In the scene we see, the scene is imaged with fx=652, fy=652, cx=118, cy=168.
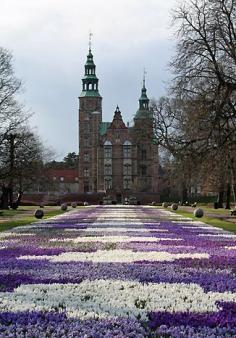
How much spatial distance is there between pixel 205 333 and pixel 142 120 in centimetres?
Result: 6749

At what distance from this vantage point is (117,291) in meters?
11.1

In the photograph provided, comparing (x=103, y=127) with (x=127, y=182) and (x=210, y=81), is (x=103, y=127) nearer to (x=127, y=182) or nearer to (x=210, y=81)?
(x=127, y=182)

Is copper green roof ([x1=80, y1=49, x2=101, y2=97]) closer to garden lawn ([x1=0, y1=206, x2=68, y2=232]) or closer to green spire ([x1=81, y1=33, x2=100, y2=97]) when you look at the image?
green spire ([x1=81, y1=33, x2=100, y2=97])

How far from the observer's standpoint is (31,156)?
59.6 m

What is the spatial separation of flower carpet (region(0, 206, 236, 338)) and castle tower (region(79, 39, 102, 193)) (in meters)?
133

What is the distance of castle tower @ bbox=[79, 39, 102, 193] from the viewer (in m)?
153

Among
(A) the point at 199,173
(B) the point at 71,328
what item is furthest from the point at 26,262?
(A) the point at 199,173

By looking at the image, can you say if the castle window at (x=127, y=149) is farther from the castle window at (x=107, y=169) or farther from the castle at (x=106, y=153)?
the castle window at (x=107, y=169)

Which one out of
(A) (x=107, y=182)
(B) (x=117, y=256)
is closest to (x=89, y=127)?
(A) (x=107, y=182)

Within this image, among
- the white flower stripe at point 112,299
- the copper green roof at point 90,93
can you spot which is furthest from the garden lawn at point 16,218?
the copper green roof at point 90,93

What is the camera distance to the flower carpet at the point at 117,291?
8.25 m

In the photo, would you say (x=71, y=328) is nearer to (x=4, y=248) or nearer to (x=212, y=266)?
(x=212, y=266)

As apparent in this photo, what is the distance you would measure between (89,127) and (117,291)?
14393 cm

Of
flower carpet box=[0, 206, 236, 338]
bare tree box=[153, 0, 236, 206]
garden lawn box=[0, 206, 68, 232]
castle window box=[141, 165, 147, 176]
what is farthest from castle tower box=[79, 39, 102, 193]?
flower carpet box=[0, 206, 236, 338]
